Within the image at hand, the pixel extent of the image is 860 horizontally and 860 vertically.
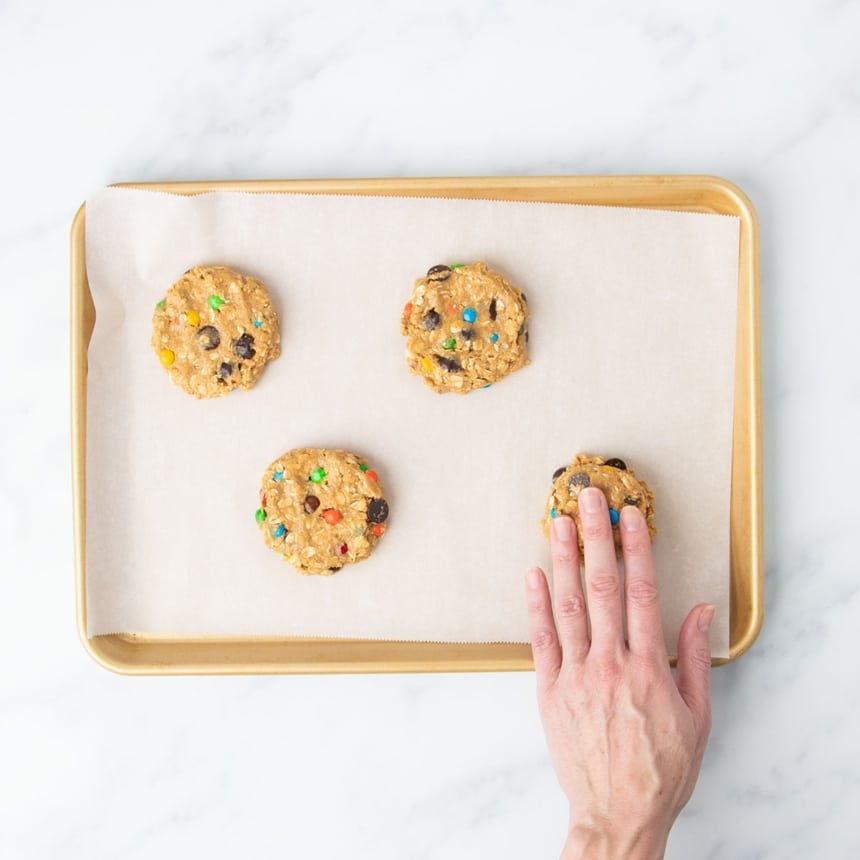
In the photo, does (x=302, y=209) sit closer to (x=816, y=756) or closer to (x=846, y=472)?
(x=846, y=472)

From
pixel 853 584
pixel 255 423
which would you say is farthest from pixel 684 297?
pixel 255 423

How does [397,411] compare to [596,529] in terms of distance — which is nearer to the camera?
[596,529]

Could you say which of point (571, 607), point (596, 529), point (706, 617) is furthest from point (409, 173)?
point (706, 617)

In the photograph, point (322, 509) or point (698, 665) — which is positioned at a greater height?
point (322, 509)

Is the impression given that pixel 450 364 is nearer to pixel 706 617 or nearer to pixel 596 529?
pixel 596 529

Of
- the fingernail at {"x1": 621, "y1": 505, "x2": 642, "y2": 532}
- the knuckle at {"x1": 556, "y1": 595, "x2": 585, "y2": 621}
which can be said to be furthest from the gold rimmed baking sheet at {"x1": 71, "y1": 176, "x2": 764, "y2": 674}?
the fingernail at {"x1": 621, "y1": 505, "x2": 642, "y2": 532}

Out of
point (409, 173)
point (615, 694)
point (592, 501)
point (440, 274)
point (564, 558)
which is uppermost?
A: point (409, 173)

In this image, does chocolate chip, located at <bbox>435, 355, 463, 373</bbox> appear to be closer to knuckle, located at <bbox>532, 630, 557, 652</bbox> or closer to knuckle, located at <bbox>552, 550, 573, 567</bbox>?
knuckle, located at <bbox>552, 550, 573, 567</bbox>
